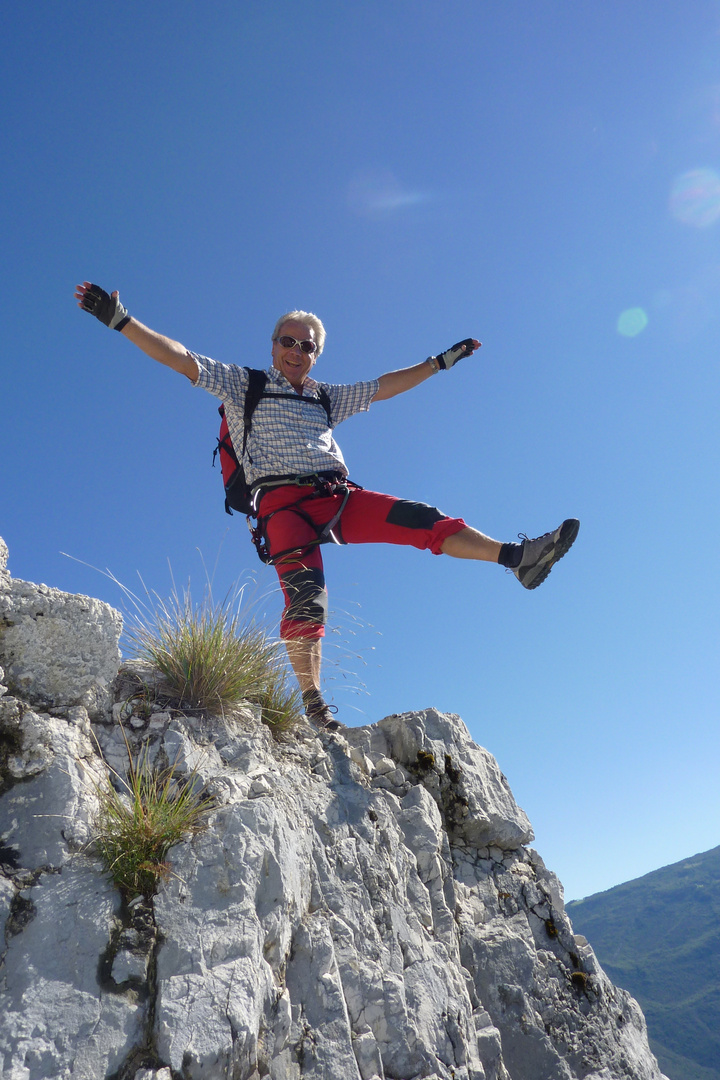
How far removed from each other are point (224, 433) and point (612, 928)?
167m

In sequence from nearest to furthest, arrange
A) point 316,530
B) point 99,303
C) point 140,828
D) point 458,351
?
point 140,828, point 99,303, point 316,530, point 458,351

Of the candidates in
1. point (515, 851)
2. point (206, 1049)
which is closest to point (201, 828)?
point (206, 1049)

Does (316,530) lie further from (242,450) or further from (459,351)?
(459,351)

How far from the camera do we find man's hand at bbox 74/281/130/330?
4230 millimetres

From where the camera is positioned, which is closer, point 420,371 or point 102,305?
point 102,305

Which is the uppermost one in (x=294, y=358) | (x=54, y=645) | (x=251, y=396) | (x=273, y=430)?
(x=294, y=358)

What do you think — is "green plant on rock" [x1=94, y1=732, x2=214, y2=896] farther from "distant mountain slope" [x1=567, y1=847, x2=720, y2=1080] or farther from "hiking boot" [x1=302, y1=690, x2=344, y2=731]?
"distant mountain slope" [x1=567, y1=847, x2=720, y2=1080]

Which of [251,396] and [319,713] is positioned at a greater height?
[251,396]

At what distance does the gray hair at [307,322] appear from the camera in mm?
5480

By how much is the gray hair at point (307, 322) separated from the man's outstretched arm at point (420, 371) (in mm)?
629

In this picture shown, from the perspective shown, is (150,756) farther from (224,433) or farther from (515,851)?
(515,851)

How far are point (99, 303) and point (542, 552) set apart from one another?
3362 mm


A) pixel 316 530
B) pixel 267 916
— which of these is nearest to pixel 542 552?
pixel 316 530

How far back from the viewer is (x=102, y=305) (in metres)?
4.24
